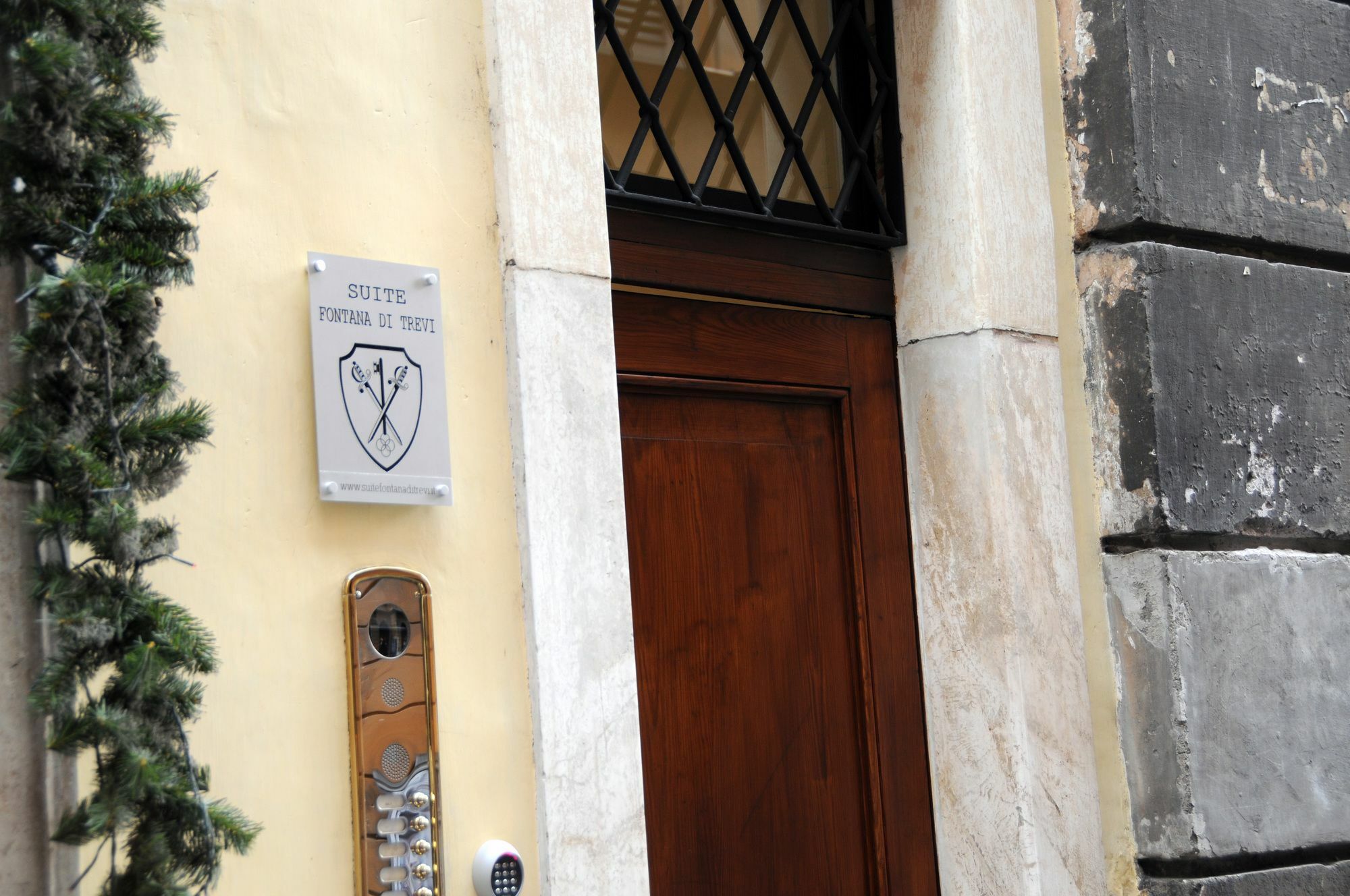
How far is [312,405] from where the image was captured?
2.37m

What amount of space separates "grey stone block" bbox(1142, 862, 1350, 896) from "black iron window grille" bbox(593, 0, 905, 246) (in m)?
1.61

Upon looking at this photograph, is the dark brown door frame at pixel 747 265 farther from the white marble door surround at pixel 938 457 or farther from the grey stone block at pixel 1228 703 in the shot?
the grey stone block at pixel 1228 703

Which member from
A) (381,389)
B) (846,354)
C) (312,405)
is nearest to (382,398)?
(381,389)

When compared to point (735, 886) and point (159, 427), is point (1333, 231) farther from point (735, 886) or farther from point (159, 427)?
point (159, 427)

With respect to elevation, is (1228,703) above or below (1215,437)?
below

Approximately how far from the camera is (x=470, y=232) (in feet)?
8.63

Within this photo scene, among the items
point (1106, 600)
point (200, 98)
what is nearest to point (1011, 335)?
point (1106, 600)

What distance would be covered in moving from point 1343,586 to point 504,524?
2198 mm

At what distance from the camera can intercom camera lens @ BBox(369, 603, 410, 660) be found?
2.38m

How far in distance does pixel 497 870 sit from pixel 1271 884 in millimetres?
1900

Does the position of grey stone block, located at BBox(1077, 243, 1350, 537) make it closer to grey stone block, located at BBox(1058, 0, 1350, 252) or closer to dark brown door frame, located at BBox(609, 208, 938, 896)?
grey stone block, located at BBox(1058, 0, 1350, 252)

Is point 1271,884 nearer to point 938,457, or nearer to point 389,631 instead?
point 938,457

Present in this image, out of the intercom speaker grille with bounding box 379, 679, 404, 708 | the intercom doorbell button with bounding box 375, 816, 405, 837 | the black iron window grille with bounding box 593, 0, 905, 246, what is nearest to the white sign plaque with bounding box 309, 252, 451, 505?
the intercom speaker grille with bounding box 379, 679, 404, 708

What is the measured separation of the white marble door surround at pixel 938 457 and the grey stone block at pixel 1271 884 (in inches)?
6.2
